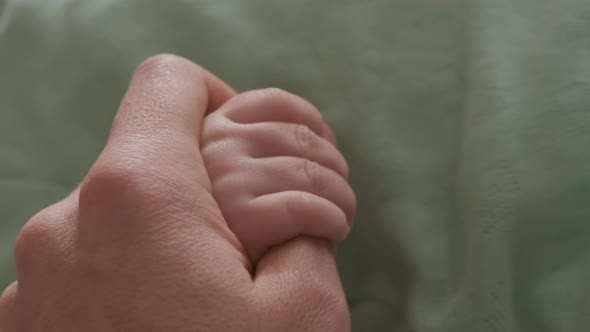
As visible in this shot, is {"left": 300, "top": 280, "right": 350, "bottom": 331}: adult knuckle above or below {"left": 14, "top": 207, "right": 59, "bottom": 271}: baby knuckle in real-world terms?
below

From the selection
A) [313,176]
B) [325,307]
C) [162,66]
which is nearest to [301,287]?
[325,307]

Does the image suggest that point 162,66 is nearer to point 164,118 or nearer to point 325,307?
point 164,118

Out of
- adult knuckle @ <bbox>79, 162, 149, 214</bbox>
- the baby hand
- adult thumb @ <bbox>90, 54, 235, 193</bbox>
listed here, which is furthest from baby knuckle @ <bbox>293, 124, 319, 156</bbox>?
adult knuckle @ <bbox>79, 162, 149, 214</bbox>

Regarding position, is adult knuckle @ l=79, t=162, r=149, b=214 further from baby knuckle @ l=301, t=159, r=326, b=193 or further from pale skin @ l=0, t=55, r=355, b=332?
baby knuckle @ l=301, t=159, r=326, b=193

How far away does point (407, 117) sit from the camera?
0.73 m

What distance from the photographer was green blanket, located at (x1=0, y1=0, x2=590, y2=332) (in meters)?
0.58

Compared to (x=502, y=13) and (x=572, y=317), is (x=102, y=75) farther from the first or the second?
(x=572, y=317)

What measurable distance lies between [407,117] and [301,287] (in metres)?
→ 0.31

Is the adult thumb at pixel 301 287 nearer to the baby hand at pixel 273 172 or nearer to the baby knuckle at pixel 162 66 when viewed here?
the baby hand at pixel 273 172

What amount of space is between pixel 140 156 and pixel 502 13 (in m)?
0.48

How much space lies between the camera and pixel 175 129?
56 centimetres

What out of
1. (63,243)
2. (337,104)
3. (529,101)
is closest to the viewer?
(63,243)

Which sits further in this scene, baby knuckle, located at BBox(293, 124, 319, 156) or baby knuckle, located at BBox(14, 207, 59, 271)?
baby knuckle, located at BBox(293, 124, 319, 156)

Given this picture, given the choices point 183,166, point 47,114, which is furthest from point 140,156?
point 47,114
